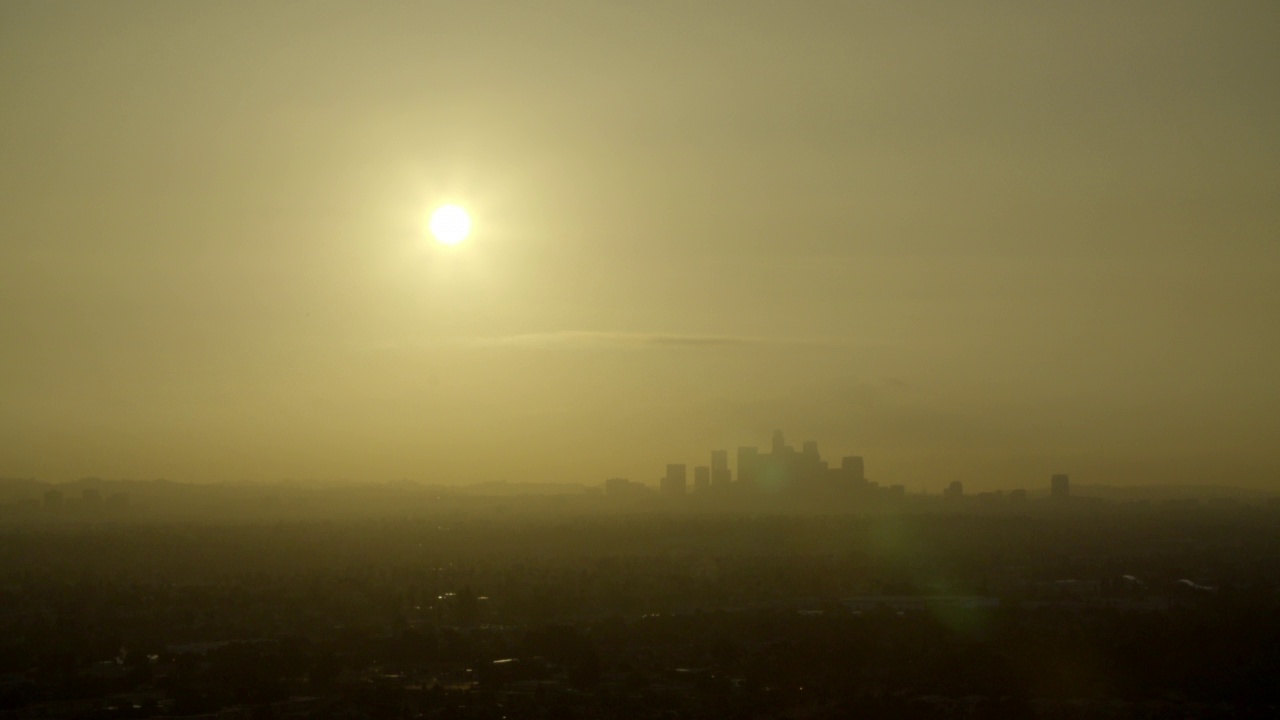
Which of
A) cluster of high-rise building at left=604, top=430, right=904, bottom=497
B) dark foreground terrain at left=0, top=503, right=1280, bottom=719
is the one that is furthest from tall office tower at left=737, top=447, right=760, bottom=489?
dark foreground terrain at left=0, top=503, right=1280, bottom=719

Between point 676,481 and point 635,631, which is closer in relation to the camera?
point 635,631

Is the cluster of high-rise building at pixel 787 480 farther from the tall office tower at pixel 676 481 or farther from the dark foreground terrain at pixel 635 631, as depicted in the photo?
the dark foreground terrain at pixel 635 631

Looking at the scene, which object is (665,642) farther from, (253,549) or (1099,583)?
(253,549)

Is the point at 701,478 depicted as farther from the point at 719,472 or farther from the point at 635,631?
the point at 635,631

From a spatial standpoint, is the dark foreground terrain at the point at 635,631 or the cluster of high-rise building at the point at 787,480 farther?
the cluster of high-rise building at the point at 787,480

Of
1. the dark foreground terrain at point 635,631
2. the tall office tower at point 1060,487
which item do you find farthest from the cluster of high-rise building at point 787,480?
the dark foreground terrain at point 635,631

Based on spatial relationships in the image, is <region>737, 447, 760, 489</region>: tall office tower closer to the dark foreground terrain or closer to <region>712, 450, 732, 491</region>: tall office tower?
<region>712, 450, 732, 491</region>: tall office tower

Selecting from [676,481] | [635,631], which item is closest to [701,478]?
[676,481]
